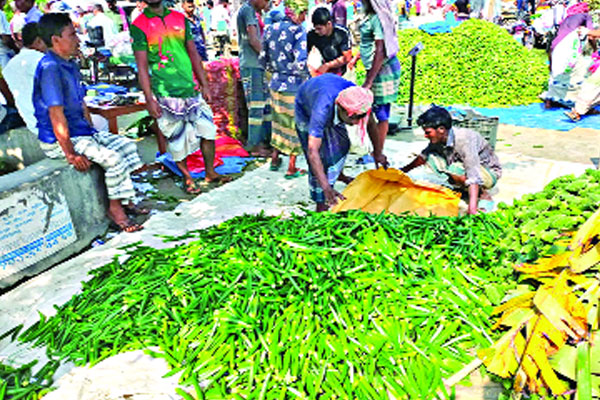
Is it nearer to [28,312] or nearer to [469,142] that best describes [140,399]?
[28,312]

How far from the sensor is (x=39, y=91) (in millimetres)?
3547

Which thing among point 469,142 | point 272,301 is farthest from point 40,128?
point 469,142

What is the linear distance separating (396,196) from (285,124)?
174 cm

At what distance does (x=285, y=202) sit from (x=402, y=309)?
7.16ft

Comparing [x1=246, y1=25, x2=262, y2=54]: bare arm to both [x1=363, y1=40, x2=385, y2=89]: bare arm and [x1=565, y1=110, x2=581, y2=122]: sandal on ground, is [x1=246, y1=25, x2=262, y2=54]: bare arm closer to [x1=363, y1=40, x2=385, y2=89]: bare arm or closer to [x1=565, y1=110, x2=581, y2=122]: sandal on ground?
[x1=363, y1=40, x2=385, y2=89]: bare arm

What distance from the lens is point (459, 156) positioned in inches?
152

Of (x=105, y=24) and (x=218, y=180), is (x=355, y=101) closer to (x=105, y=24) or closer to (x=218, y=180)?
(x=218, y=180)

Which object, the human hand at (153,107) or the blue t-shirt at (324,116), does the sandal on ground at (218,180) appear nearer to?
the human hand at (153,107)

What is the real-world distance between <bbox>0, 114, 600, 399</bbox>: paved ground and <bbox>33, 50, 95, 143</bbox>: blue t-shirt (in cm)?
99

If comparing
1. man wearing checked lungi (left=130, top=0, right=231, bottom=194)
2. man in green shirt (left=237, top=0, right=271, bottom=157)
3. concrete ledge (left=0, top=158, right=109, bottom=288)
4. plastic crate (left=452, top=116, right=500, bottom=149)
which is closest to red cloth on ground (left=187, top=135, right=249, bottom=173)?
man in green shirt (left=237, top=0, right=271, bottom=157)

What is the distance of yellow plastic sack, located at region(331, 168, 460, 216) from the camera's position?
11.9 ft

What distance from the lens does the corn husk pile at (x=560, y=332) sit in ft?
6.10

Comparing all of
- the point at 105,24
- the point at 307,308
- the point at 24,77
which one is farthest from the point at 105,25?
the point at 307,308

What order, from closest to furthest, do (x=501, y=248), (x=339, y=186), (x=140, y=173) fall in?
(x=501, y=248), (x=339, y=186), (x=140, y=173)
